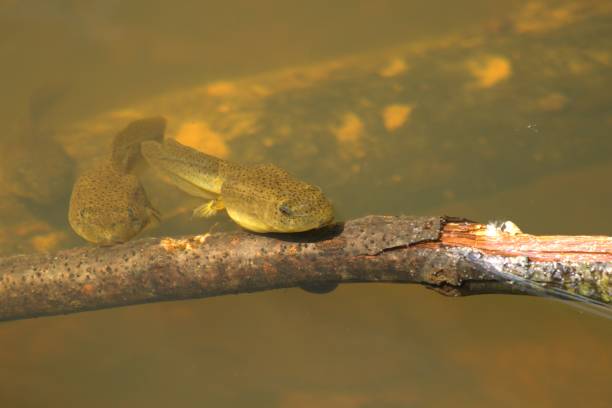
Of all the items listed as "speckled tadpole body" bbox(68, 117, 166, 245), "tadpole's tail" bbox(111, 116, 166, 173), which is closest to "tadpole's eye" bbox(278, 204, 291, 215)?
"speckled tadpole body" bbox(68, 117, 166, 245)

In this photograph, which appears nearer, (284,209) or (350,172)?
(284,209)

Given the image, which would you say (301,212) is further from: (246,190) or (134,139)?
(134,139)

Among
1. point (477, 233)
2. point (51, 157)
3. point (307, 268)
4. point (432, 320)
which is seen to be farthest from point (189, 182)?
point (477, 233)

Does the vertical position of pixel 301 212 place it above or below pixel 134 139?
below

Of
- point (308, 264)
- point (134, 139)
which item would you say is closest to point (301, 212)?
point (308, 264)

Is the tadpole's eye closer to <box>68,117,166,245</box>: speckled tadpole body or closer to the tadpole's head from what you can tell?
the tadpole's head

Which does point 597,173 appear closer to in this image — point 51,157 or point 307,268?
point 307,268

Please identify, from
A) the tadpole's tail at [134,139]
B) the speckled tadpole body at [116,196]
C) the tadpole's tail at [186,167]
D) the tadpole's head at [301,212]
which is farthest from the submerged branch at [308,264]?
the tadpole's tail at [134,139]
